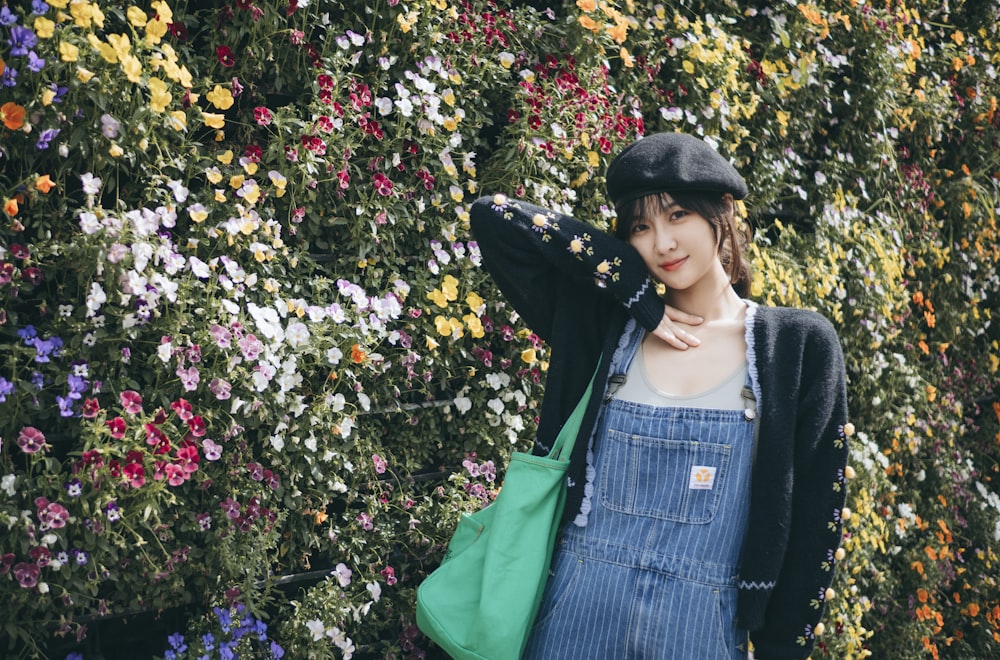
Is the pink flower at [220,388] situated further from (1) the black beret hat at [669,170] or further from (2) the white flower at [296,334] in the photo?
(1) the black beret hat at [669,170]

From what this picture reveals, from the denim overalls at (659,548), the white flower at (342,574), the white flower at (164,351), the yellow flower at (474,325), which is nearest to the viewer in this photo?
the denim overalls at (659,548)

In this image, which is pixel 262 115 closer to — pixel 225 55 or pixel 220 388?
pixel 225 55

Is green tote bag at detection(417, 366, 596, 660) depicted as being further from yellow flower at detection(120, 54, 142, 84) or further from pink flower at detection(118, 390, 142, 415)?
yellow flower at detection(120, 54, 142, 84)

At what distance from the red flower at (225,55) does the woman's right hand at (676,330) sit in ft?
3.64

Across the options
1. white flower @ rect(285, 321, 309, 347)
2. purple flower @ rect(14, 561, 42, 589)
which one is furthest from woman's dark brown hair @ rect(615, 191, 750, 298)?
purple flower @ rect(14, 561, 42, 589)

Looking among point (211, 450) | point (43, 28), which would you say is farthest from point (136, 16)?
point (211, 450)

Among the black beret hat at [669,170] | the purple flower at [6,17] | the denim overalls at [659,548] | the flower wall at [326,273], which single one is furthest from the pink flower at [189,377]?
the black beret hat at [669,170]

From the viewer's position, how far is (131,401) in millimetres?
1960

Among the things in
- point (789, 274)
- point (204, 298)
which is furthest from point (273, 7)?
point (789, 274)

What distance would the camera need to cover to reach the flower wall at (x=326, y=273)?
1.94 metres

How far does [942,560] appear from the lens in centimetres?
389

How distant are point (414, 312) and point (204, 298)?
0.54 meters

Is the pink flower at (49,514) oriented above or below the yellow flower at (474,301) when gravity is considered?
below

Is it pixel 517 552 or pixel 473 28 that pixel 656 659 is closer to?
pixel 517 552
